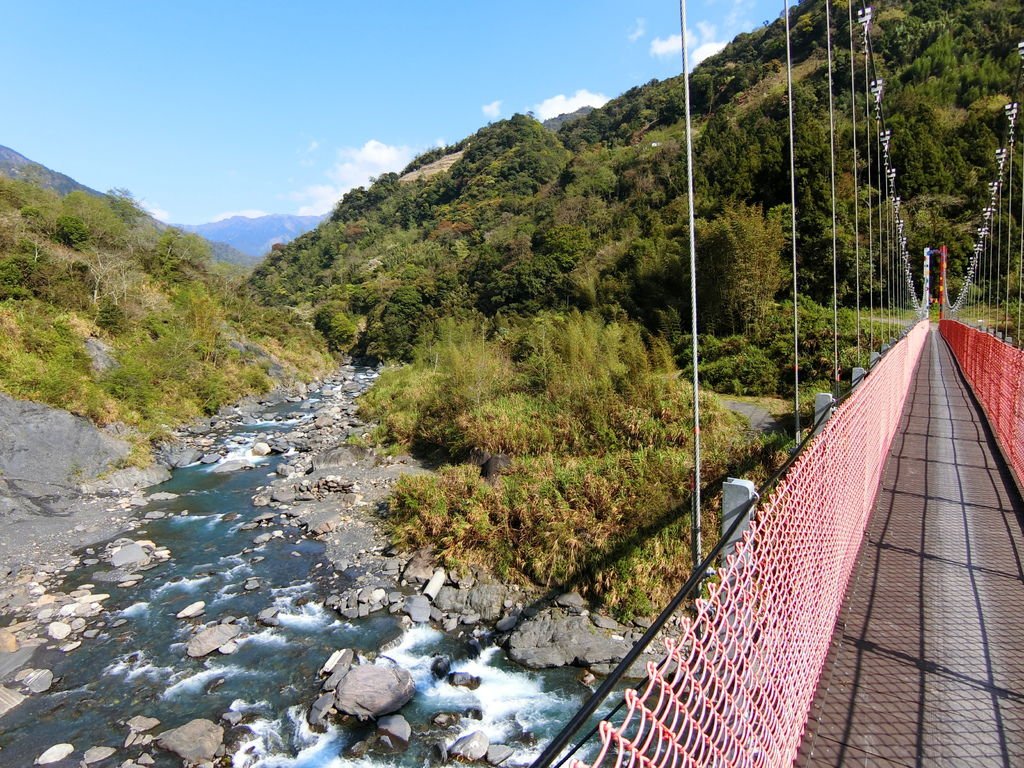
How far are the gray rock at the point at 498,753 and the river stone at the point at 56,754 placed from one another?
389cm

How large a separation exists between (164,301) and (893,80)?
138ft

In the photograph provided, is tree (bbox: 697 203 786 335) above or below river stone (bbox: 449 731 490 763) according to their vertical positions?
above

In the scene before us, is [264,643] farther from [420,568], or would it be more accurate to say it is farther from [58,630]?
[58,630]

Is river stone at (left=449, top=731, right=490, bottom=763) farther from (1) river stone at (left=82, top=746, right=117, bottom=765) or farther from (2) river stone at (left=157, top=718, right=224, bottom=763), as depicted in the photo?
(1) river stone at (left=82, top=746, right=117, bottom=765)

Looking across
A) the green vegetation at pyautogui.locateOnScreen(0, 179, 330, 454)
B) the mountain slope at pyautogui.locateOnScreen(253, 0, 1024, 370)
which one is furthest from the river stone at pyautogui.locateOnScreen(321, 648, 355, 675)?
the mountain slope at pyautogui.locateOnScreen(253, 0, 1024, 370)

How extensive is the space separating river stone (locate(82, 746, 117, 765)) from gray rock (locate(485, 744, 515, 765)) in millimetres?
3492

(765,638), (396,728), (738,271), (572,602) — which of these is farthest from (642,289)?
(765,638)

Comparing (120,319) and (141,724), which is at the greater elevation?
(120,319)

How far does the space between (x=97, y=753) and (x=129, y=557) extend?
455 centimetres

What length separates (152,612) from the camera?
727cm

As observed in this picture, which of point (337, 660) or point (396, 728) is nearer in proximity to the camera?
point (396, 728)

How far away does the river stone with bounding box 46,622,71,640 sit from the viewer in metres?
6.65

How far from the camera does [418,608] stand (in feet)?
23.6

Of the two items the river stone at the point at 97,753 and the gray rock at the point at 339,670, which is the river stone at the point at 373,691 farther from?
the river stone at the point at 97,753
